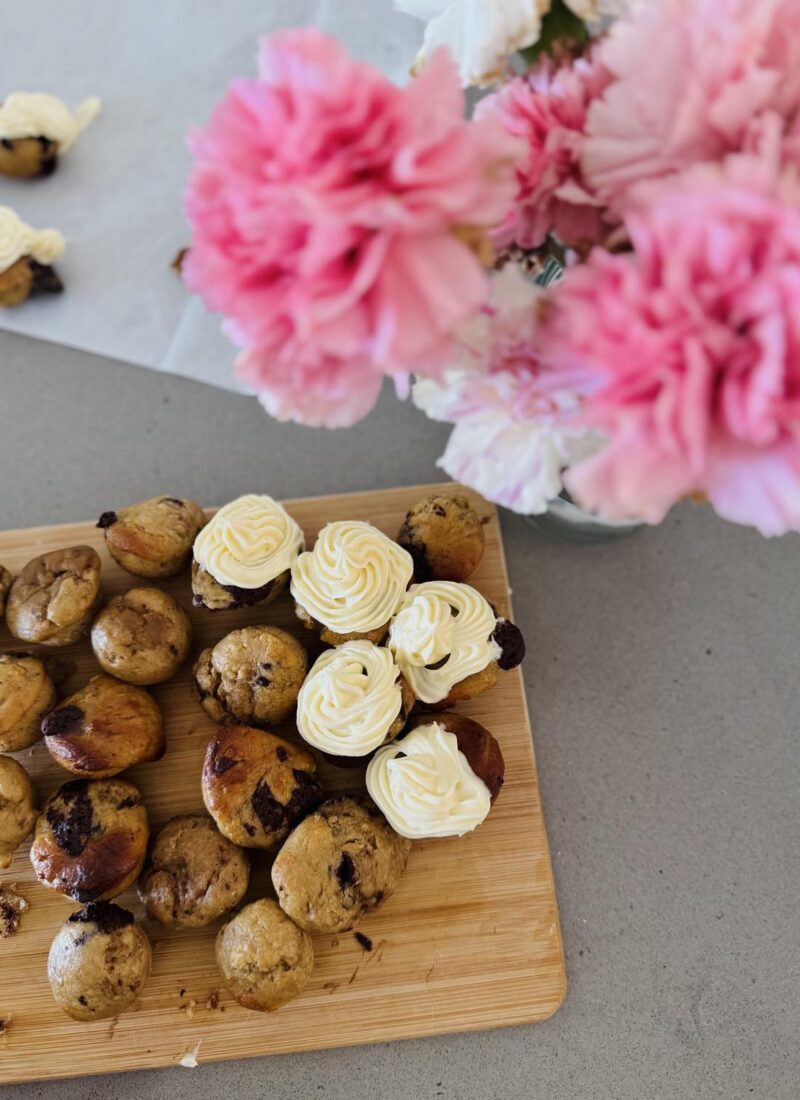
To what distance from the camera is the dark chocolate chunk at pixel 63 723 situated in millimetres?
674

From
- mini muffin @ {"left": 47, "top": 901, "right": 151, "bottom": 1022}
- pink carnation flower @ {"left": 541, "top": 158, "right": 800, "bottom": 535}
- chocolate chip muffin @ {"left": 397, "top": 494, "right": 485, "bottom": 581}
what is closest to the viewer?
pink carnation flower @ {"left": 541, "top": 158, "right": 800, "bottom": 535}

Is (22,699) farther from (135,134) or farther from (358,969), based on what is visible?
(135,134)

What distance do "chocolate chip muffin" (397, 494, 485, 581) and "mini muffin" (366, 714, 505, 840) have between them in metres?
0.14

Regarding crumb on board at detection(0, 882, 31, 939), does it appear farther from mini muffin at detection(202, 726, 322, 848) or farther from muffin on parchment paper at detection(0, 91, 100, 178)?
muffin on parchment paper at detection(0, 91, 100, 178)

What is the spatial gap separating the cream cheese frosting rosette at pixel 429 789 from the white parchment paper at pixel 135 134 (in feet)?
1.58

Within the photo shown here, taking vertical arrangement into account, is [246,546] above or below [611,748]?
above

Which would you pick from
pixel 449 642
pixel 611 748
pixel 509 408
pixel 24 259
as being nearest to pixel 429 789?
pixel 449 642

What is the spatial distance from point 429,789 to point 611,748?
8.9 inches

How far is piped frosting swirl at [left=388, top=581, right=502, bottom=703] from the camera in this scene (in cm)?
67

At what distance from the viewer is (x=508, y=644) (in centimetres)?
70

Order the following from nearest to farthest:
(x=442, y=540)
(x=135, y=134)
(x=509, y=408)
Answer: (x=509, y=408), (x=442, y=540), (x=135, y=134)

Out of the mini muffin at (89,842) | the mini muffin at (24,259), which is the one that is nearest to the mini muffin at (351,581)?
the mini muffin at (89,842)

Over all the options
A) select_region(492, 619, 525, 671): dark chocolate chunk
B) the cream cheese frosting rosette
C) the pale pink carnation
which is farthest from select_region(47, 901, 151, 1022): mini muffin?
the pale pink carnation

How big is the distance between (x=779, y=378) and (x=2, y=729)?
64 cm
